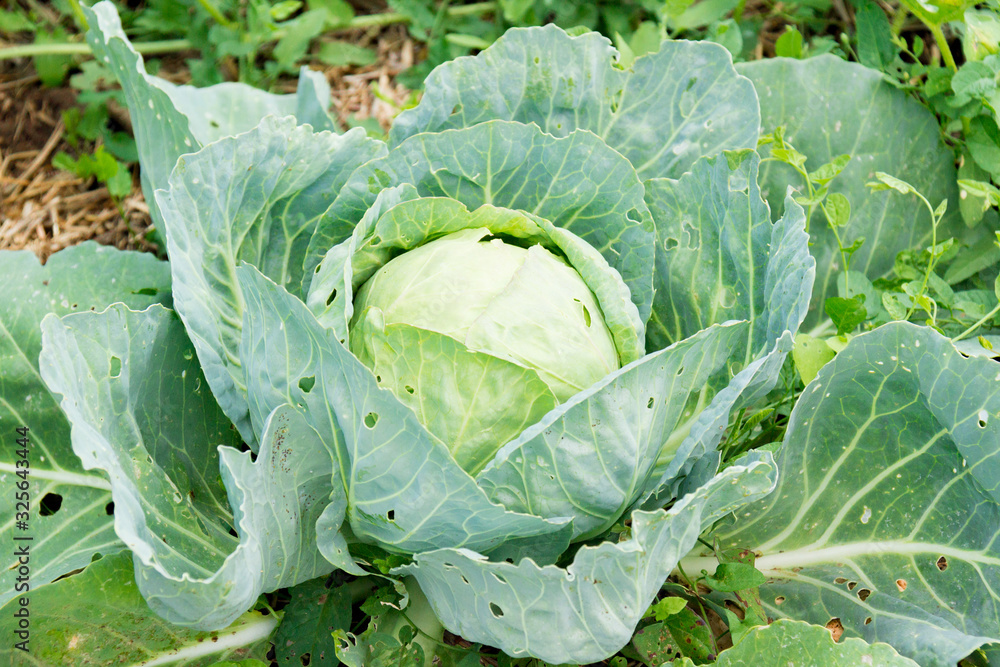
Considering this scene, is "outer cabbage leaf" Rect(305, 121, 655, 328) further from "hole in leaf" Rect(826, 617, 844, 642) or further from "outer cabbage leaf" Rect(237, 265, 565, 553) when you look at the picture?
"hole in leaf" Rect(826, 617, 844, 642)

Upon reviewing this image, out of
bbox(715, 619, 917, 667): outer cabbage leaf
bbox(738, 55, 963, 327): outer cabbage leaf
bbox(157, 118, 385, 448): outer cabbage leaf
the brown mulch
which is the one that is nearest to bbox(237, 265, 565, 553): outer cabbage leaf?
bbox(157, 118, 385, 448): outer cabbage leaf

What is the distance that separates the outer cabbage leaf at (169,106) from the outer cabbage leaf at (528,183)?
466 millimetres

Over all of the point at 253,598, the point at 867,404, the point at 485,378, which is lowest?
the point at 253,598

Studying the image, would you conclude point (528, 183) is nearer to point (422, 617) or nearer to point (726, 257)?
point (726, 257)

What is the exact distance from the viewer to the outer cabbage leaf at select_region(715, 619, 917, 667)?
5.29 ft

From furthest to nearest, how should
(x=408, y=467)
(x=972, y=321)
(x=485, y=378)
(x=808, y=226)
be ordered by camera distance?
1. (x=808, y=226)
2. (x=972, y=321)
3. (x=485, y=378)
4. (x=408, y=467)

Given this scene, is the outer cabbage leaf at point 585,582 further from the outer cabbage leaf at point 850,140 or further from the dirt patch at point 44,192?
the dirt patch at point 44,192

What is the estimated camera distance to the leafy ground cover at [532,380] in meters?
1.55

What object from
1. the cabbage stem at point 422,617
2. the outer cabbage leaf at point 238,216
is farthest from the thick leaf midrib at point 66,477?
the cabbage stem at point 422,617

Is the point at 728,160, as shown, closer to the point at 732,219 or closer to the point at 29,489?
the point at 732,219

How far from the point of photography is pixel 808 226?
2.49 m

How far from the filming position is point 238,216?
1.96 metres

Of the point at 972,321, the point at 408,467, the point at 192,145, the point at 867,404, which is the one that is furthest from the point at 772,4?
the point at 408,467

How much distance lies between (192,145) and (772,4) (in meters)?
2.44
